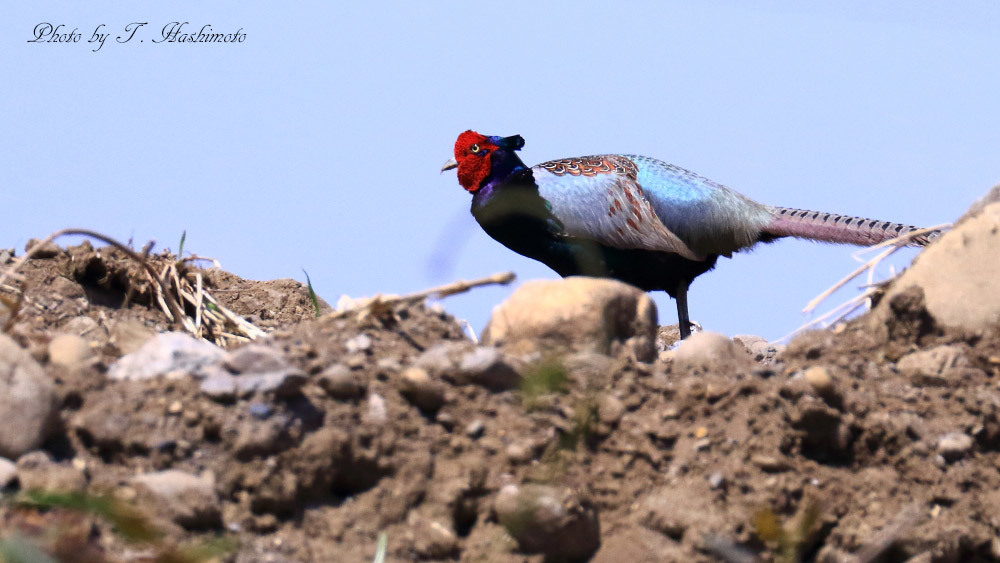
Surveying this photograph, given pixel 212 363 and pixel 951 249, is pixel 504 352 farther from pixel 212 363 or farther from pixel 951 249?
pixel 951 249

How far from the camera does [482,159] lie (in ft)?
23.8

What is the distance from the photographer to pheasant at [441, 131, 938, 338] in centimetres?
677

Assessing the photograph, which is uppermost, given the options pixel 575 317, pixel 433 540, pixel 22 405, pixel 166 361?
pixel 575 317

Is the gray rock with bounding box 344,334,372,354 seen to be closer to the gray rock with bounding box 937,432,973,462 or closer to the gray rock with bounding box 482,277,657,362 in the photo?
the gray rock with bounding box 482,277,657,362

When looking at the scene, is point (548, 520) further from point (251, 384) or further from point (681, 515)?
point (251, 384)

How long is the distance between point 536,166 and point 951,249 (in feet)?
12.5

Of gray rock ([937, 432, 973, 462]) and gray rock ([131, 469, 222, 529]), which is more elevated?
gray rock ([937, 432, 973, 462])

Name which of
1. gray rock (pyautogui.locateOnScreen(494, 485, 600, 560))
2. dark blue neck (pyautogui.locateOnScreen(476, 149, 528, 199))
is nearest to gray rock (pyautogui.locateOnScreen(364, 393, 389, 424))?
gray rock (pyautogui.locateOnScreen(494, 485, 600, 560))

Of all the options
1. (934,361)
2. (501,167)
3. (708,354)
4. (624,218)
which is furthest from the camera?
(501,167)

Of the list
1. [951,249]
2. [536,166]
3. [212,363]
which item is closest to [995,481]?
[951,249]

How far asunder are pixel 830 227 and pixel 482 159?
7.42ft

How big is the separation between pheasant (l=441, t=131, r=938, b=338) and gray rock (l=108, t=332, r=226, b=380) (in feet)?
13.3

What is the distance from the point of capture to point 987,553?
10.0 ft

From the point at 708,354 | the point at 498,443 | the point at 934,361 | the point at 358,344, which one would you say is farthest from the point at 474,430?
the point at 934,361
